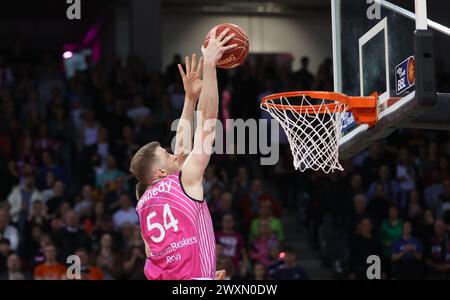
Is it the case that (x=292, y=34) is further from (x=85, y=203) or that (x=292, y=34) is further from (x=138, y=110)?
(x=85, y=203)

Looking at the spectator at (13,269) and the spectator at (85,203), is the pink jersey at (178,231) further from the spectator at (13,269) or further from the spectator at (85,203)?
the spectator at (85,203)

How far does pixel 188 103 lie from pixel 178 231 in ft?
2.42

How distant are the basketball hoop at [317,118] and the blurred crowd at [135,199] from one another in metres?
3.50

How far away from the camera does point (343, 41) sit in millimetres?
6574

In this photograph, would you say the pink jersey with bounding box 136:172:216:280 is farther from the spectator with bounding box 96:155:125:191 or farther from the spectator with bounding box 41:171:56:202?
the spectator with bounding box 96:155:125:191

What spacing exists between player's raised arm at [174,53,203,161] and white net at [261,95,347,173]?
1.04 metres

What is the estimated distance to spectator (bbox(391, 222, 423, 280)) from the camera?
10523mm

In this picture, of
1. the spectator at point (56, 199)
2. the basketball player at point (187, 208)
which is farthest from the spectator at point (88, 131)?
the basketball player at point (187, 208)

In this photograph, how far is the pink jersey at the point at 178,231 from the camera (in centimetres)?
470

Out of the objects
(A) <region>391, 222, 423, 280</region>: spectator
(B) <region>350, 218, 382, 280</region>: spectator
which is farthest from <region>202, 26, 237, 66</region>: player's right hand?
(A) <region>391, 222, 423, 280</region>: spectator

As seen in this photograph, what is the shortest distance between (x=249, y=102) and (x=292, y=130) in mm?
7480

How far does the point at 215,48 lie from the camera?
4730 mm
